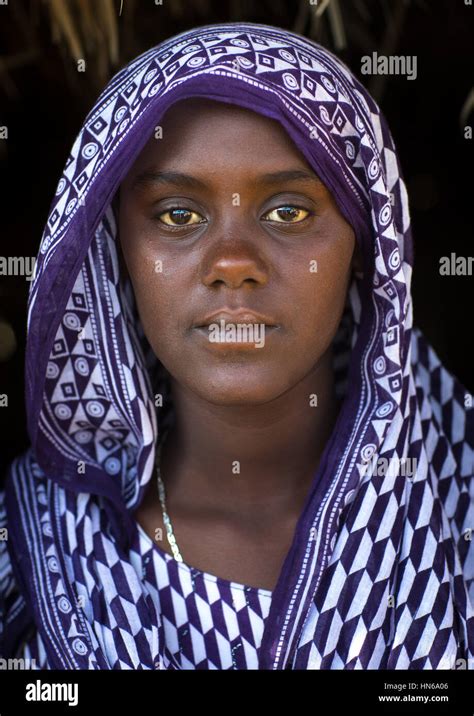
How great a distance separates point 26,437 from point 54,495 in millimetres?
806

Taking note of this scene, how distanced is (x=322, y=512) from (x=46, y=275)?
0.58 m

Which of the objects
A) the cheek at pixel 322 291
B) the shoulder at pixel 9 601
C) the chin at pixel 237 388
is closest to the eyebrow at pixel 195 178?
the cheek at pixel 322 291

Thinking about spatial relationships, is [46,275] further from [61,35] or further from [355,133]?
[61,35]

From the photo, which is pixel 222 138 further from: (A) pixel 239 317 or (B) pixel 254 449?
(B) pixel 254 449

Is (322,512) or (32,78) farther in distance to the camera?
(32,78)

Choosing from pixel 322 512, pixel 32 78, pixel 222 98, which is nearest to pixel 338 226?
pixel 222 98

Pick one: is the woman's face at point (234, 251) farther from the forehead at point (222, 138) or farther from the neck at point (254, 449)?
the neck at point (254, 449)

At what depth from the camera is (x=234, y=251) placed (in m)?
1.49

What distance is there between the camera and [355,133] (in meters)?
1.62

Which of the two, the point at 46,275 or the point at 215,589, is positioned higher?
the point at 46,275

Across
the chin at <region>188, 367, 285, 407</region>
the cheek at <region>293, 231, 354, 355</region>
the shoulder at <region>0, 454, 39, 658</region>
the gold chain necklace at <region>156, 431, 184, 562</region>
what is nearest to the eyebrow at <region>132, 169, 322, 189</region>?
the cheek at <region>293, 231, 354, 355</region>
